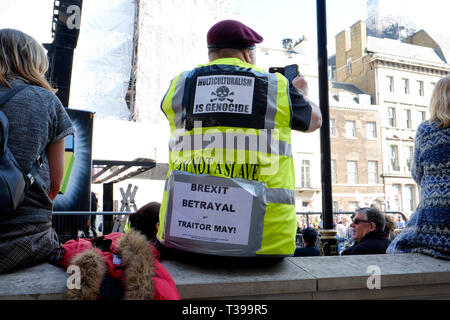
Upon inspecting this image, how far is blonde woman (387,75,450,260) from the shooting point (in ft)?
8.40

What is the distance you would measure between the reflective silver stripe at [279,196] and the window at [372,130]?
36.0m

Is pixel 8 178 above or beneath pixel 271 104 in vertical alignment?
beneath

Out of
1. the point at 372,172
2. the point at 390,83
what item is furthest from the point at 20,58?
the point at 390,83

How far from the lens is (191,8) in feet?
81.8

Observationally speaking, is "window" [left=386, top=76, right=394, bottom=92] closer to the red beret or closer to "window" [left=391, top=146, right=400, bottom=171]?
"window" [left=391, top=146, right=400, bottom=171]

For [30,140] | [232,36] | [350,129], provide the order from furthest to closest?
[350,129]
[232,36]
[30,140]

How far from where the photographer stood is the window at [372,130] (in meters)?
36.0

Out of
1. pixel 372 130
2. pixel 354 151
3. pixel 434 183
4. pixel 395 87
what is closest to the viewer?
pixel 434 183

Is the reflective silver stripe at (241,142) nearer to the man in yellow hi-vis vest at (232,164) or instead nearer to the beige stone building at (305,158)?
the man in yellow hi-vis vest at (232,164)

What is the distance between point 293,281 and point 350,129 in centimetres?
3514

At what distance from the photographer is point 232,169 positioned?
77.6 inches

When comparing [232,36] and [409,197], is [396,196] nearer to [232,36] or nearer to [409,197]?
[409,197]

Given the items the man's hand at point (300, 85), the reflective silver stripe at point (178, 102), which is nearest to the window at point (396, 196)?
the man's hand at point (300, 85)

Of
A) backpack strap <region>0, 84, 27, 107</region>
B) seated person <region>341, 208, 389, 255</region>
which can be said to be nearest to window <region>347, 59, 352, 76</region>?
seated person <region>341, 208, 389, 255</region>
